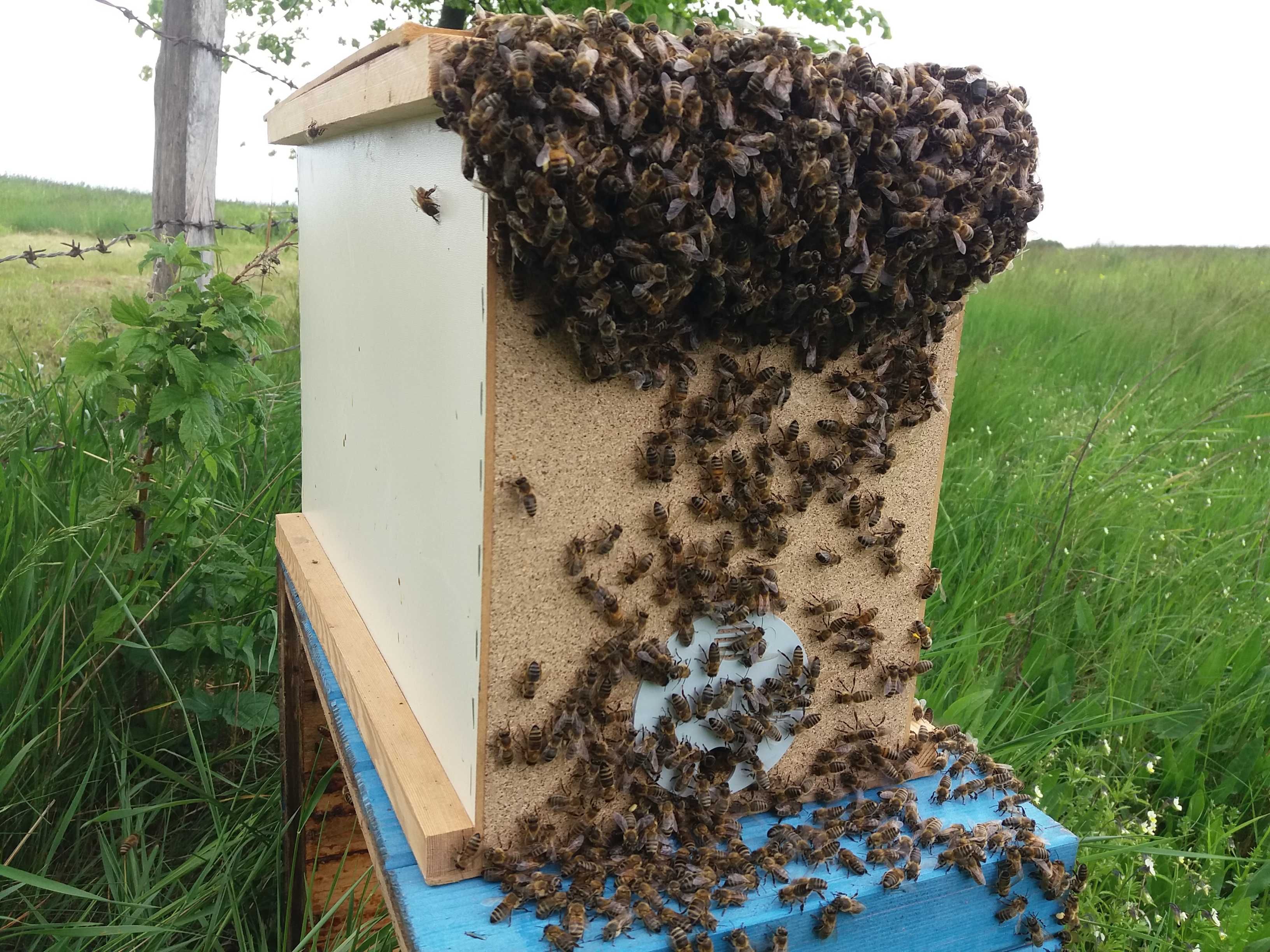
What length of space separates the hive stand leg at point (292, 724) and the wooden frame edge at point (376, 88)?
1405 mm

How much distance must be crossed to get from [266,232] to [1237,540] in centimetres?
418

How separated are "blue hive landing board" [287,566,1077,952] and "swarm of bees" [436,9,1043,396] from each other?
32.6 inches

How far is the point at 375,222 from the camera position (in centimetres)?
181

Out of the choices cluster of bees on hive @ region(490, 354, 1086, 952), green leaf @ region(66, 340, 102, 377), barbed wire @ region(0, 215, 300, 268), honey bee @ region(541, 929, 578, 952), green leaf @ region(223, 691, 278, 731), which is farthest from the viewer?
barbed wire @ region(0, 215, 300, 268)

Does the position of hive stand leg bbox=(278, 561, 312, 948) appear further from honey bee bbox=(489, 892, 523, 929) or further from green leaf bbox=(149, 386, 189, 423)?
honey bee bbox=(489, 892, 523, 929)

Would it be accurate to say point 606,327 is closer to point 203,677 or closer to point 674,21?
point 674,21

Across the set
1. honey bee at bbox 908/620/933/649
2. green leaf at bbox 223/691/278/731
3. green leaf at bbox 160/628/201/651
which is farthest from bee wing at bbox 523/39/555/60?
green leaf at bbox 223/691/278/731

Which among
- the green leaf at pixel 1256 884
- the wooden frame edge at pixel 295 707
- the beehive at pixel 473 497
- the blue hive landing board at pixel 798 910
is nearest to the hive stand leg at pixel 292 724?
the wooden frame edge at pixel 295 707

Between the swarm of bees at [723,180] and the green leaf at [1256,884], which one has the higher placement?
the swarm of bees at [723,180]

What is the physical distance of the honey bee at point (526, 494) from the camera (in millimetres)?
1347

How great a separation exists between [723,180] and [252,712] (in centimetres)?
267

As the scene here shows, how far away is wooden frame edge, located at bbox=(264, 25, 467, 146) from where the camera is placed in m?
1.22

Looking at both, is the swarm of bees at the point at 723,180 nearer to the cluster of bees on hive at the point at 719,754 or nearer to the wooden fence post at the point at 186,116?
the cluster of bees on hive at the point at 719,754

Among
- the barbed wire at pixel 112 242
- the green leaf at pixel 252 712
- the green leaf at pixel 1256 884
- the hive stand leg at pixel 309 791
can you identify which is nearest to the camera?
the green leaf at pixel 1256 884
